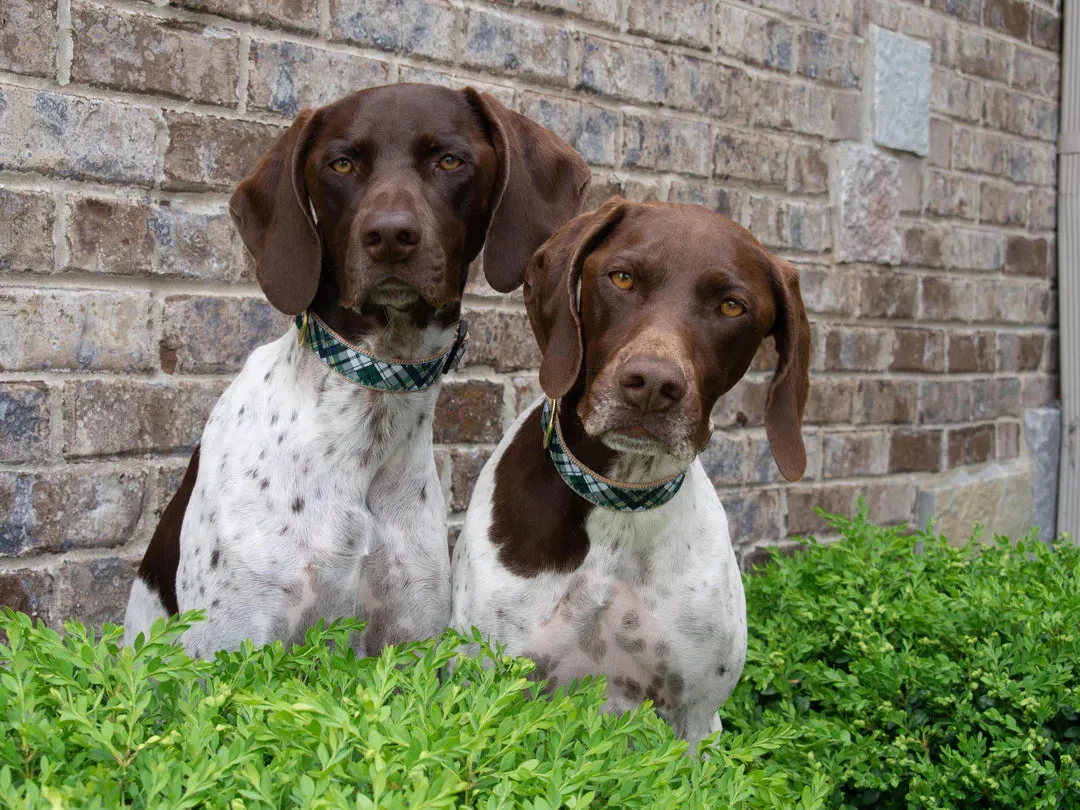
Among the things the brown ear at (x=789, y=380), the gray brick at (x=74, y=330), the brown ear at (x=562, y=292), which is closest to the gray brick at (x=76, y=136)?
the gray brick at (x=74, y=330)

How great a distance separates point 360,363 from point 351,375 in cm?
3

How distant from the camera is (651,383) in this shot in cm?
232

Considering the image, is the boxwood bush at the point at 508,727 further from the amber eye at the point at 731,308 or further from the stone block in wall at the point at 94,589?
the stone block in wall at the point at 94,589

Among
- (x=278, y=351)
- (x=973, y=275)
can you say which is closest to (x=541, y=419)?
(x=278, y=351)

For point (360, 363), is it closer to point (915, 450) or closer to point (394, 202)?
point (394, 202)

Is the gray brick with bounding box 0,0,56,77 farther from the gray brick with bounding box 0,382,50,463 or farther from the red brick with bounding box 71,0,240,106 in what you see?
the gray brick with bounding box 0,382,50,463

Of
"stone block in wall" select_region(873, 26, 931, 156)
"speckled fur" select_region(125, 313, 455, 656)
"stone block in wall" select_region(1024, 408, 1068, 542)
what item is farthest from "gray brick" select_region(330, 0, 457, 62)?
"stone block in wall" select_region(1024, 408, 1068, 542)

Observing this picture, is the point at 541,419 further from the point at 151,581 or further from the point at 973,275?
the point at 973,275

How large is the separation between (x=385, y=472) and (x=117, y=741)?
3.87 feet

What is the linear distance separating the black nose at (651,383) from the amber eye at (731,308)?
27cm

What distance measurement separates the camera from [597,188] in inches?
168

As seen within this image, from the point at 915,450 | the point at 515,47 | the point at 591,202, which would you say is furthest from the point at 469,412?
the point at 915,450

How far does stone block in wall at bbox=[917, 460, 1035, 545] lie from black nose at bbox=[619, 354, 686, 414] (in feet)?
11.9

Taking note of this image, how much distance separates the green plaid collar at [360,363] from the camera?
2.72 metres
